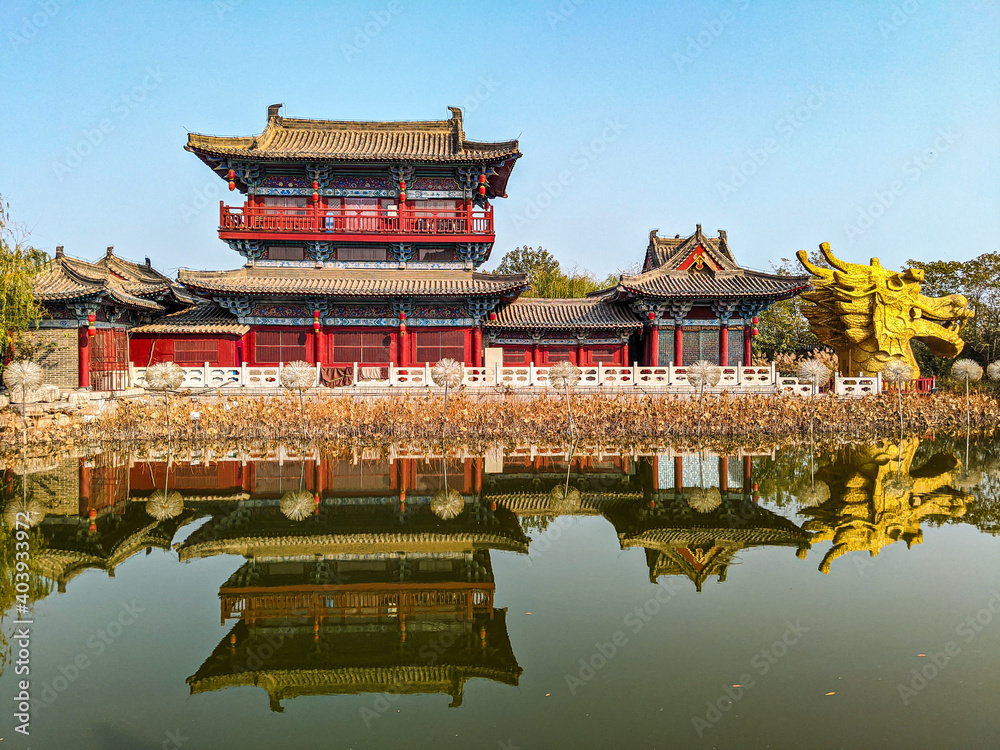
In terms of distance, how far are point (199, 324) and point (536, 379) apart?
12126 millimetres

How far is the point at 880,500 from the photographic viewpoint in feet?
37.7

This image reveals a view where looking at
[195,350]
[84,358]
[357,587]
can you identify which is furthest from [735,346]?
[84,358]

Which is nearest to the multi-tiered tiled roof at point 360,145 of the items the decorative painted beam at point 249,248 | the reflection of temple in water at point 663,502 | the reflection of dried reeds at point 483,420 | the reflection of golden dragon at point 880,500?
the decorative painted beam at point 249,248

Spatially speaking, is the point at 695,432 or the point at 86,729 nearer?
the point at 86,729

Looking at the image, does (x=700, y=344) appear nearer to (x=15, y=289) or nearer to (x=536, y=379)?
(x=536, y=379)

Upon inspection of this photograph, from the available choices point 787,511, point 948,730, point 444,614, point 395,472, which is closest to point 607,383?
point 395,472

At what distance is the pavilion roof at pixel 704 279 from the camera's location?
79.7ft

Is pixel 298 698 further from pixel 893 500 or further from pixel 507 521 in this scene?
pixel 893 500

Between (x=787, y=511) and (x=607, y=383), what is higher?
(x=607, y=383)

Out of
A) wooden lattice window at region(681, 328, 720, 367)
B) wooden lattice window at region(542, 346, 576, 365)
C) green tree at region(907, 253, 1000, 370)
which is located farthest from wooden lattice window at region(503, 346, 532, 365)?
green tree at region(907, 253, 1000, 370)

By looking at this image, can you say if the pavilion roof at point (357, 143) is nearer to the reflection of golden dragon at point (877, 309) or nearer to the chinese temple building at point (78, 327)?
the chinese temple building at point (78, 327)

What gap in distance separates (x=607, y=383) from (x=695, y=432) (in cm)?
352

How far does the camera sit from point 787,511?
1090 centimetres

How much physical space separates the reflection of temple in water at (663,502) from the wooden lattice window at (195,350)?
1310 centimetres
